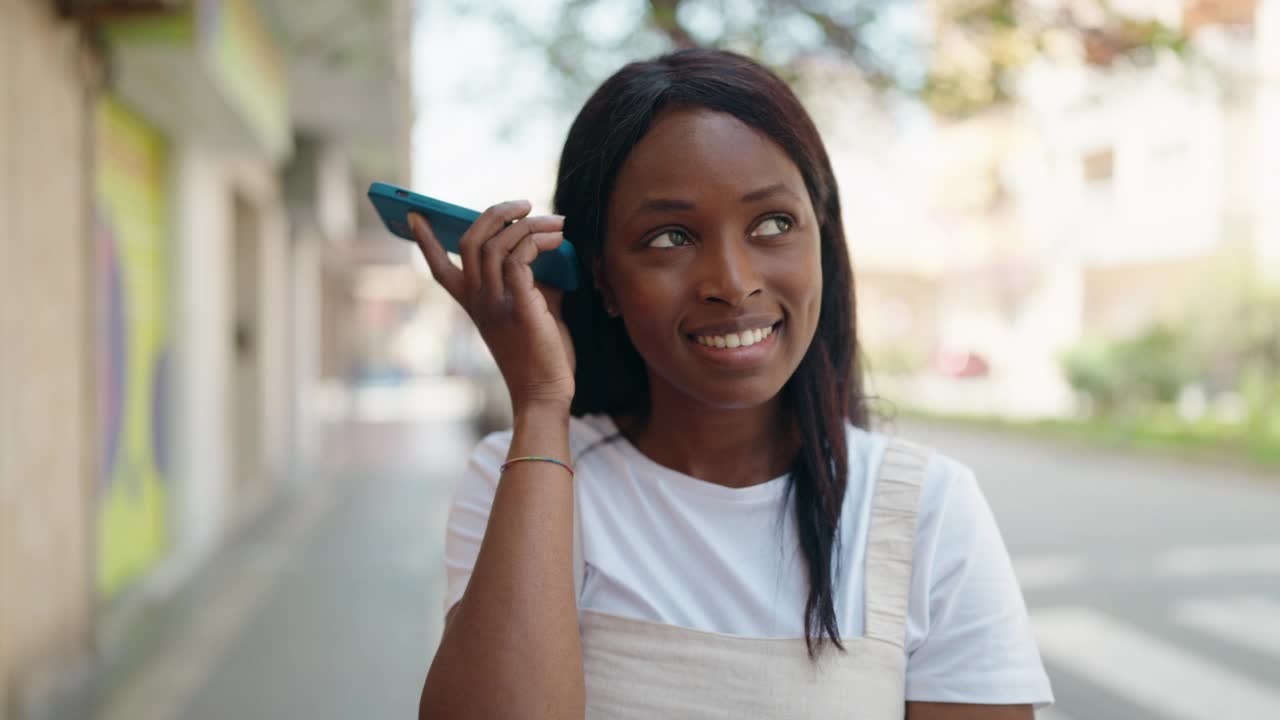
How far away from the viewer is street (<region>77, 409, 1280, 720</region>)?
184 inches

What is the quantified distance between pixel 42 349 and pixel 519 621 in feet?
12.7

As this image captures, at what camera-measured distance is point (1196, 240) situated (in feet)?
77.9

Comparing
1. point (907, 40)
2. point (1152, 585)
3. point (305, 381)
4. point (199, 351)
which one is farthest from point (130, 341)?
point (305, 381)

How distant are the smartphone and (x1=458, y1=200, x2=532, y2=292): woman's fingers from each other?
4 cm

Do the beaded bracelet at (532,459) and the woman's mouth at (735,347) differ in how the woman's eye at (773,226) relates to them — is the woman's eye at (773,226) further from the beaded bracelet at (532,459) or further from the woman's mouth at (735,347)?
the beaded bracelet at (532,459)

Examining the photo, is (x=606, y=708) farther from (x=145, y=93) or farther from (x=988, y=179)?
(x=988, y=179)

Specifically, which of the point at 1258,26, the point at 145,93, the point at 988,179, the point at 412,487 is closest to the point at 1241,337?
the point at 1258,26

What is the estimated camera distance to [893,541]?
136cm

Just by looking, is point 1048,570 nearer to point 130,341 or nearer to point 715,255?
point 130,341

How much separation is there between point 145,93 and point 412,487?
253 inches

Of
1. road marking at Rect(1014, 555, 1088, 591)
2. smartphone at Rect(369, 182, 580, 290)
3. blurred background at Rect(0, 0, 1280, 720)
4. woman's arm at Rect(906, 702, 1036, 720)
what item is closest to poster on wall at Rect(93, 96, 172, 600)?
blurred background at Rect(0, 0, 1280, 720)

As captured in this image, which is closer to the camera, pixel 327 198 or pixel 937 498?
pixel 937 498

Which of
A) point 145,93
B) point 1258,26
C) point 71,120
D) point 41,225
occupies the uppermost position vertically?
point 1258,26

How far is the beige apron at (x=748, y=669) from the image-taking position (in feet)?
4.13
